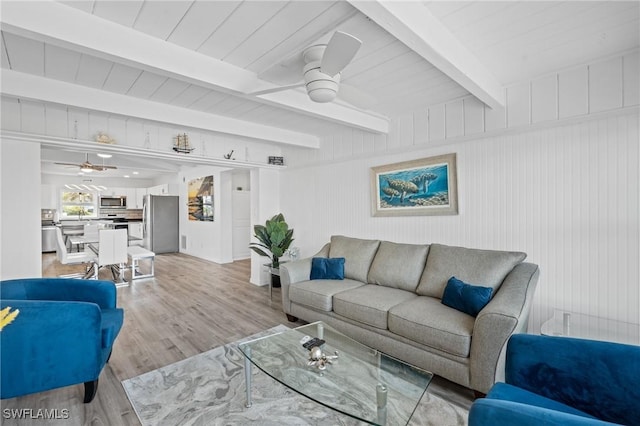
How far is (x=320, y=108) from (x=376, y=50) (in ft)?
3.40

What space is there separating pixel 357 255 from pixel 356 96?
6.82 ft

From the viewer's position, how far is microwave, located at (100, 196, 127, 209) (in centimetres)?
1020

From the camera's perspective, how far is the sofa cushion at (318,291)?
3.07 metres

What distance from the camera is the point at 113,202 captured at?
34.0ft

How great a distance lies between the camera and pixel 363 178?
4168 millimetres

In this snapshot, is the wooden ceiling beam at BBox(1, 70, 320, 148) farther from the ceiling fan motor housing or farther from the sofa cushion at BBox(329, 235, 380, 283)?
the ceiling fan motor housing

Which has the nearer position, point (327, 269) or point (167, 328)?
point (167, 328)

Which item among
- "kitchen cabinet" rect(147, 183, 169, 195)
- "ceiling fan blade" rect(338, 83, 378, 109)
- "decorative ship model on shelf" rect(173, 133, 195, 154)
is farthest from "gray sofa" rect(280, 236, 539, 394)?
"kitchen cabinet" rect(147, 183, 169, 195)

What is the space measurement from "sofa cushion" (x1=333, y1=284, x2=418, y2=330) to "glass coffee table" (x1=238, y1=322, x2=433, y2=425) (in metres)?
0.47

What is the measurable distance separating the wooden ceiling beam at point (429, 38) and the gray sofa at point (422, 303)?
1.56 m

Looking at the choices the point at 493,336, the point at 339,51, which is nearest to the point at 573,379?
the point at 493,336

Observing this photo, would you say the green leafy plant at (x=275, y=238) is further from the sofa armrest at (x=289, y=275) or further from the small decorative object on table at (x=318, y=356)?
the small decorative object on table at (x=318, y=356)

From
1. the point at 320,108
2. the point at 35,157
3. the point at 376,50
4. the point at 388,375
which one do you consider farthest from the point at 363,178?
the point at 35,157

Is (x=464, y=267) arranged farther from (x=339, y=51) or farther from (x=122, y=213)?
(x=122, y=213)
